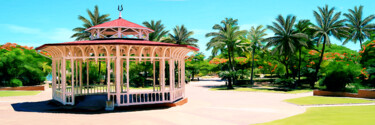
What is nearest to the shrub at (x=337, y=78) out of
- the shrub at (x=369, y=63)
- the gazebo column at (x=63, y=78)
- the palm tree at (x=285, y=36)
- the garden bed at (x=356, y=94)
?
the garden bed at (x=356, y=94)

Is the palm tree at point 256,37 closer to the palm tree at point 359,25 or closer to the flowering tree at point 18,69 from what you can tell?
the palm tree at point 359,25

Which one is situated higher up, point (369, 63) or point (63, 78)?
point (369, 63)

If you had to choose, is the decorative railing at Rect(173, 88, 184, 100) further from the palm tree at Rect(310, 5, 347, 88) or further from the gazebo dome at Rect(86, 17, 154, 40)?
the palm tree at Rect(310, 5, 347, 88)

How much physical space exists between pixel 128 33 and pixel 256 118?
10610 millimetres

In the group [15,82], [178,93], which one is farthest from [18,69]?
[178,93]

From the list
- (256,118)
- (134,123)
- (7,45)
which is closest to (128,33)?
(134,123)

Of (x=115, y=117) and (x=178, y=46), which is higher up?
(x=178, y=46)

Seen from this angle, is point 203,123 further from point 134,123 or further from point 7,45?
point 7,45

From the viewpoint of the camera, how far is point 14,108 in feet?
51.3

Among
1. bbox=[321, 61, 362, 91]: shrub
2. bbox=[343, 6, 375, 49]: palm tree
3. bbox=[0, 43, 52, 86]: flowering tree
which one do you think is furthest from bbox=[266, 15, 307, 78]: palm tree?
bbox=[0, 43, 52, 86]: flowering tree

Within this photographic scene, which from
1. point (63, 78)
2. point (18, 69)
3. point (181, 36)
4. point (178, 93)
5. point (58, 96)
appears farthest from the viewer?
point (181, 36)

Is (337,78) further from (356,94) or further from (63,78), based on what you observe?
(63,78)

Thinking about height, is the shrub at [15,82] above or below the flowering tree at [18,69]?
below

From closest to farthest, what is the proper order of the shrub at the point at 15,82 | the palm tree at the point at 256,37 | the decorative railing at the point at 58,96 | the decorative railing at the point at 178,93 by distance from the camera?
→ the decorative railing at the point at 58,96 → the decorative railing at the point at 178,93 → the shrub at the point at 15,82 → the palm tree at the point at 256,37
